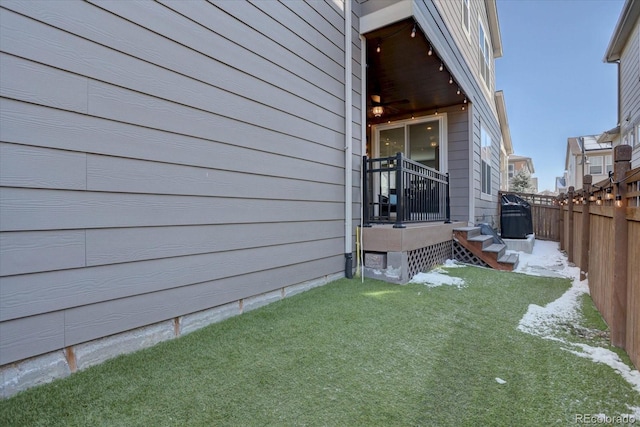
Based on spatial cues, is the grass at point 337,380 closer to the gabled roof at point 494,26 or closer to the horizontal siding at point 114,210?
the horizontal siding at point 114,210

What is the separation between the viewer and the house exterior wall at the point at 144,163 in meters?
1.59

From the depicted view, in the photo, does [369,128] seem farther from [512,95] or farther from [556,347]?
[512,95]

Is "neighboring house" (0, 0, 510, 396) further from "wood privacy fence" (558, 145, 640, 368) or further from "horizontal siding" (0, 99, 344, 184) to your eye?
"wood privacy fence" (558, 145, 640, 368)

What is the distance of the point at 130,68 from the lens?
78.0 inches

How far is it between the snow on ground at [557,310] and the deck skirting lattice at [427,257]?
104 millimetres

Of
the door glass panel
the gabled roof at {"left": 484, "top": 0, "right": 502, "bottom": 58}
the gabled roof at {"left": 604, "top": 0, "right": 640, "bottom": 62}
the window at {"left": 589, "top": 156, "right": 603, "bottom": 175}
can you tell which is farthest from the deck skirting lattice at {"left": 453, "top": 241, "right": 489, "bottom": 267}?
the window at {"left": 589, "top": 156, "right": 603, "bottom": 175}

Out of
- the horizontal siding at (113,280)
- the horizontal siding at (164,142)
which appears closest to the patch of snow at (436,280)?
the horizontal siding at (164,142)

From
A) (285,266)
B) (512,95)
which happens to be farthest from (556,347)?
(512,95)

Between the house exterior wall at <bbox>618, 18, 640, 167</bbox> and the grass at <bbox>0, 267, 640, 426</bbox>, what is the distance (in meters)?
9.22

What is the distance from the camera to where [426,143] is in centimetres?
716

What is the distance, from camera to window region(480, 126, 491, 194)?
8019 mm

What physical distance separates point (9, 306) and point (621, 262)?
12.3 feet

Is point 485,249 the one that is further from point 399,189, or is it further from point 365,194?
point 365,194

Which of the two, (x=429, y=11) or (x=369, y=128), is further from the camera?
(x=369, y=128)
